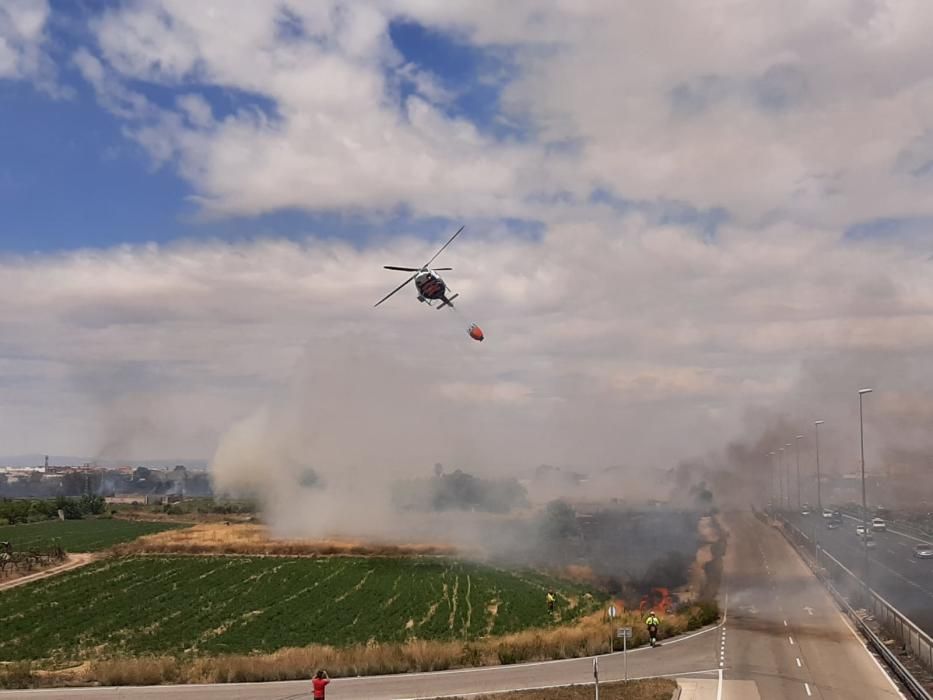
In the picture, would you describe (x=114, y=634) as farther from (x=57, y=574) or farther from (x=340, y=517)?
(x=340, y=517)

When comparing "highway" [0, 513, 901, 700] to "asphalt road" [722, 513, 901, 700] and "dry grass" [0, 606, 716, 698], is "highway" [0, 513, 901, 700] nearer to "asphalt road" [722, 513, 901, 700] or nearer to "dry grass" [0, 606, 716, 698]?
"asphalt road" [722, 513, 901, 700]

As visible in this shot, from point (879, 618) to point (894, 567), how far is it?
106 ft

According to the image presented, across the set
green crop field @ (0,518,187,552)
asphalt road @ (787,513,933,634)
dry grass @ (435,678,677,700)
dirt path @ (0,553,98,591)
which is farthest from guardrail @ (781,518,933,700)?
green crop field @ (0,518,187,552)

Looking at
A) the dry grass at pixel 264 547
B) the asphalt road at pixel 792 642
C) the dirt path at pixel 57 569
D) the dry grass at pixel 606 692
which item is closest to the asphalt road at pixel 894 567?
the asphalt road at pixel 792 642

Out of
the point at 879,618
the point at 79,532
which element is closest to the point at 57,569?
the point at 79,532

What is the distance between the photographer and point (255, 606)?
55.9m

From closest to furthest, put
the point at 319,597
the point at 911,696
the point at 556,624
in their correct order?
the point at 911,696 → the point at 556,624 → the point at 319,597

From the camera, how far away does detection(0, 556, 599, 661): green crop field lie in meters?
44.6

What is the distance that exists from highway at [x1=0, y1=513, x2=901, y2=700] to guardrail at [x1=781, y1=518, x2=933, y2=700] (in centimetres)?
72

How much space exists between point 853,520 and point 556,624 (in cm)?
11376

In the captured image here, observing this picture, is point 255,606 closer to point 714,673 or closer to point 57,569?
point 714,673

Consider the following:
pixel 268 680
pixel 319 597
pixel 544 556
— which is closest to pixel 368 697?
pixel 268 680

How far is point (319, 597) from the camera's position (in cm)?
6050

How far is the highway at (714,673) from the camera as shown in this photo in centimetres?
3184
